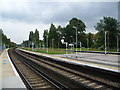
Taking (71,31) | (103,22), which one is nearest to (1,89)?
(103,22)

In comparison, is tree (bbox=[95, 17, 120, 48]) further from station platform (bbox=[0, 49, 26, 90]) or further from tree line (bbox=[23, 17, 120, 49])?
station platform (bbox=[0, 49, 26, 90])

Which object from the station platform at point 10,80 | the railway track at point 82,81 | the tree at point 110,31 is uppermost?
the tree at point 110,31

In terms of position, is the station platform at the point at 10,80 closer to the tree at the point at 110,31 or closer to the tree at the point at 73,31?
the tree at the point at 110,31

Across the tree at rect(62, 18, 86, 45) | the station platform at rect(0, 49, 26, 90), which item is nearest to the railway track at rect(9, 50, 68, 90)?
the station platform at rect(0, 49, 26, 90)

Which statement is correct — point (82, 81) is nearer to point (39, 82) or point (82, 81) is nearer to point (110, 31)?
point (39, 82)

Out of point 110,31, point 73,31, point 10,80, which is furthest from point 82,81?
point 73,31

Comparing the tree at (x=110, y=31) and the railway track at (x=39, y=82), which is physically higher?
the tree at (x=110, y=31)

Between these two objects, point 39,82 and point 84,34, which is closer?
point 39,82

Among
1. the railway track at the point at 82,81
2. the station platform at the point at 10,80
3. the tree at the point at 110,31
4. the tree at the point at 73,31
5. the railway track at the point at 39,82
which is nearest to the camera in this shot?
the station platform at the point at 10,80

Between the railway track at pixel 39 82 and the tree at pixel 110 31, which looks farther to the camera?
the tree at pixel 110 31

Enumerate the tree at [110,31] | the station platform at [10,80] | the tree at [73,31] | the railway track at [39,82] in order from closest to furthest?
the station platform at [10,80] → the railway track at [39,82] → the tree at [110,31] → the tree at [73,31]

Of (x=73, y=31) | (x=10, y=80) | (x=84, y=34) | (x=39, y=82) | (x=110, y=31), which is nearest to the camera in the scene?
(x=10, y=80)

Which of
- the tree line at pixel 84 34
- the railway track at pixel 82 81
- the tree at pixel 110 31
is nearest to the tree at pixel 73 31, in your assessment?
the tree line at pixel 84 34

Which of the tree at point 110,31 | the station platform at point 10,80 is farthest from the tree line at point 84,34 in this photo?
the station platform at point 10,80
